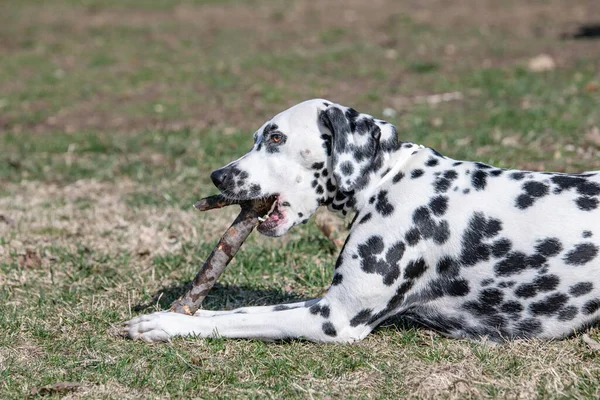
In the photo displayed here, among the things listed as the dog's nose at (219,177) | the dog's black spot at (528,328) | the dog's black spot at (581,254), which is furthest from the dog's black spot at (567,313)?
the dog's nose at (219,177)

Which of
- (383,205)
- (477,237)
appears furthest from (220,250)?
(477,237)

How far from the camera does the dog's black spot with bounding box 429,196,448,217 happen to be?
4.89 m

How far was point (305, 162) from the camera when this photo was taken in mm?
5145

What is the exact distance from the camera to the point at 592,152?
8.96 m

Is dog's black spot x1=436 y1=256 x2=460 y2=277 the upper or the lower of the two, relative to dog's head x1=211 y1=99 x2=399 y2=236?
lower

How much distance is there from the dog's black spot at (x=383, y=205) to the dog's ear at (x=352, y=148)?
0.39ft

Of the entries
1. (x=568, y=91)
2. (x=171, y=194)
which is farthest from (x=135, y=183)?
(x=568, y=91)

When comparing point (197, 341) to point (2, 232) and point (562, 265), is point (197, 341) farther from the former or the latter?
point (2, 232)

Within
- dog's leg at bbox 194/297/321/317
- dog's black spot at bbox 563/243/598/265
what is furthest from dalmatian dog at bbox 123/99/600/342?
dog's leg at bbox 194/297/321/317

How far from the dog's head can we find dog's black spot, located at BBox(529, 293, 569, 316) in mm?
1213

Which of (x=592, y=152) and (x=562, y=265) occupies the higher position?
(x=562, y=265)

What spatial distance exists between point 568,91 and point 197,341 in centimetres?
845

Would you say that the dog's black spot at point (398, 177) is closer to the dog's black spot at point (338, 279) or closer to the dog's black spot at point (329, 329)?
the dog's black spot at point (338, 279)

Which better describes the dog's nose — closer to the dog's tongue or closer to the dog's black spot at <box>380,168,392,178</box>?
the dog's tongue
